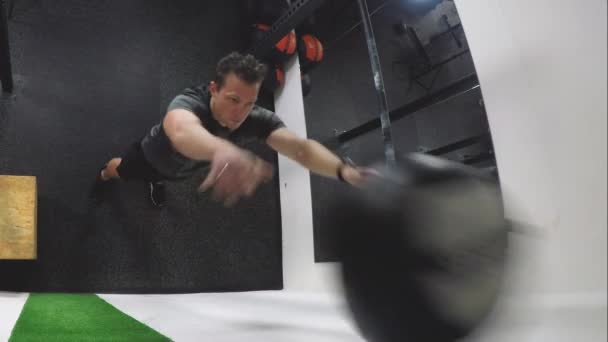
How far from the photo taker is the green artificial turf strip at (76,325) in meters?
1.32

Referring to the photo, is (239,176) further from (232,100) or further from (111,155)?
(111,155)

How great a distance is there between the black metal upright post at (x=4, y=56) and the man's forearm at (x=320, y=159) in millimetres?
1869

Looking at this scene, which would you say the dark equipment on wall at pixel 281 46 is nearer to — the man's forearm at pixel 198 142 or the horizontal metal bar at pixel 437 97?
the horizontal metal bar at pixel 437 97

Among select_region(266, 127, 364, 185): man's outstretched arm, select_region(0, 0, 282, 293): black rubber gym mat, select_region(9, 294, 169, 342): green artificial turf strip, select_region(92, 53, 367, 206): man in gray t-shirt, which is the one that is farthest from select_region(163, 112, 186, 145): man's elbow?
select_region(0, 0, 282, 293): black rubber gym mat

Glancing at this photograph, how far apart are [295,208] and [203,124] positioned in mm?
1595

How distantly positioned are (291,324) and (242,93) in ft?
3.39

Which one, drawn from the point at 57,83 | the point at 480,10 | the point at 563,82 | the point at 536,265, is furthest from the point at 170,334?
the point at 57,83

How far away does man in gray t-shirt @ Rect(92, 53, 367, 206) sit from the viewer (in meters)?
1.02

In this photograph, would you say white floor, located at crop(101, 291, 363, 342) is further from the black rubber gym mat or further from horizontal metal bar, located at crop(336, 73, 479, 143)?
horizontal metal bar, located at crop(336, 73, 479, 143)

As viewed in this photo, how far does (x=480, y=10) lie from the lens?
1.56m

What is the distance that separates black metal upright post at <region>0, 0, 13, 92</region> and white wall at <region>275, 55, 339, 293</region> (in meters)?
2.00

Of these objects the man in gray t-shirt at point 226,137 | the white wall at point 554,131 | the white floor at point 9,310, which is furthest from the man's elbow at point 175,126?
the white wall at point 554,131

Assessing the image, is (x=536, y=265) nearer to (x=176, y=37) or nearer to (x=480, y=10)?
(x=480, y=10)

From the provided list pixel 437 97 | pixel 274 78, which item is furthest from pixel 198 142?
pixel 274 78
